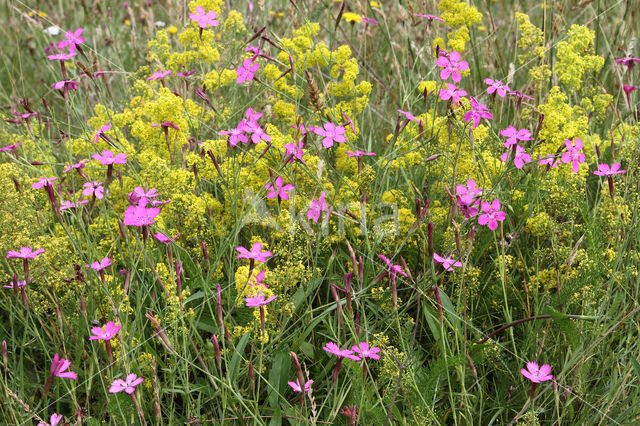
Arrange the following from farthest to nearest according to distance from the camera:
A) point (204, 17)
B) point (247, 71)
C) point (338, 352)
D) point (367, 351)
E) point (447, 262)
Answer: point (204, 17) → point (247, 71) → point (447, 262) → point (367, 351) → point (338, 352)

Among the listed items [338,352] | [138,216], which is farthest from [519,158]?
[138,216]

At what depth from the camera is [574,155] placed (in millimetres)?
1777

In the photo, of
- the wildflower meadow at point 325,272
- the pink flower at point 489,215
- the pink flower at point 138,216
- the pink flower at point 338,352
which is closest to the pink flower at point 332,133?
the wildflower meadow at point 325,272

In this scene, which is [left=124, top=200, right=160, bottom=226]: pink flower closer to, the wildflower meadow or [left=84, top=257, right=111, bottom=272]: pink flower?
the wildflower meadow

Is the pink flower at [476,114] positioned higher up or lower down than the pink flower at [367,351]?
higher up

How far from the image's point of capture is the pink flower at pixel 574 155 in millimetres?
1747

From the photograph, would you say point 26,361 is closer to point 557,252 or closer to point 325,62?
point 325,62

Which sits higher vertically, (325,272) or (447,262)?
(447,262)

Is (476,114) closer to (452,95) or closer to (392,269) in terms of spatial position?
(452,95)

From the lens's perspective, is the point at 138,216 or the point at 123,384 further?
the point at 138,216

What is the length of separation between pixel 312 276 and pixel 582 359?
696mm

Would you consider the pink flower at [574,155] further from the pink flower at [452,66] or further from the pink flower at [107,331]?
the pink flower at [107,331]

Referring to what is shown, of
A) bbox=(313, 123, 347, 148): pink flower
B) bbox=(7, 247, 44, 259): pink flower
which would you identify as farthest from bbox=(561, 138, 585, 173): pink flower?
bbox=(7, 247, 44, 259): pink flower

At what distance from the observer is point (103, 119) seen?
221cm
